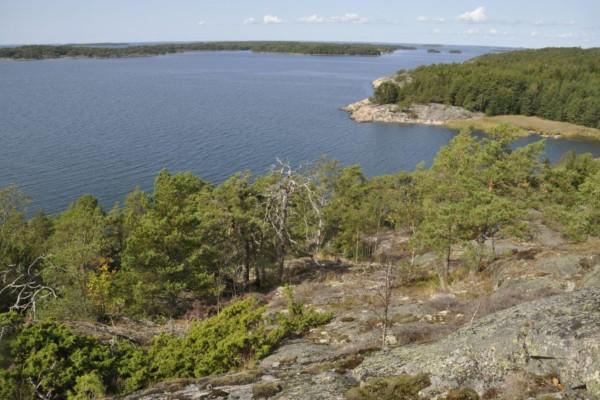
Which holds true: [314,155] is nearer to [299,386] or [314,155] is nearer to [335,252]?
[335,252]

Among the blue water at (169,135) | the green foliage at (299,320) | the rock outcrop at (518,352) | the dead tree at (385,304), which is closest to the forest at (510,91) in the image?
the blue water at (169,135)

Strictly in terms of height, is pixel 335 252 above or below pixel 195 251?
below

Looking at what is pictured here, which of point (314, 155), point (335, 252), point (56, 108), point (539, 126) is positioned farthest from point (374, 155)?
point (56, 108)

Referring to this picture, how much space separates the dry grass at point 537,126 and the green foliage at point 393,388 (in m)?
95.9

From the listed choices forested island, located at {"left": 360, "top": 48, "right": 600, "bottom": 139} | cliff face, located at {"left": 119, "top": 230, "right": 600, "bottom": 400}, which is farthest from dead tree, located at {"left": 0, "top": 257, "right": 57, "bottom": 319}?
forested island, located at {"left": 360, "top": 48, "right": 600, "bottom": 139}

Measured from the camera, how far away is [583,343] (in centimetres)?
668

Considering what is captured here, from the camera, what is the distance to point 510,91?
121625mm

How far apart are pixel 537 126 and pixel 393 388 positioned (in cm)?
11600

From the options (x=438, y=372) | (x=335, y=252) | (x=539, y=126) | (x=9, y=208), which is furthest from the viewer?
(x=539, y=126)

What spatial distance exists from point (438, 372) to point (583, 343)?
2.02 meters

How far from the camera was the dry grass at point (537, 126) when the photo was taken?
4001 inches

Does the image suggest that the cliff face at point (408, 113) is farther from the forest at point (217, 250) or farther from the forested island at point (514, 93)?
the forest at point (217, 250)

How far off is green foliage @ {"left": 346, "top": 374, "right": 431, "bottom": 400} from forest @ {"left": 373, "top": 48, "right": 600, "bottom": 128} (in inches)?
4602

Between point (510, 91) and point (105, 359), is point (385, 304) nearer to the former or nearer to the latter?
point (105, 359)
